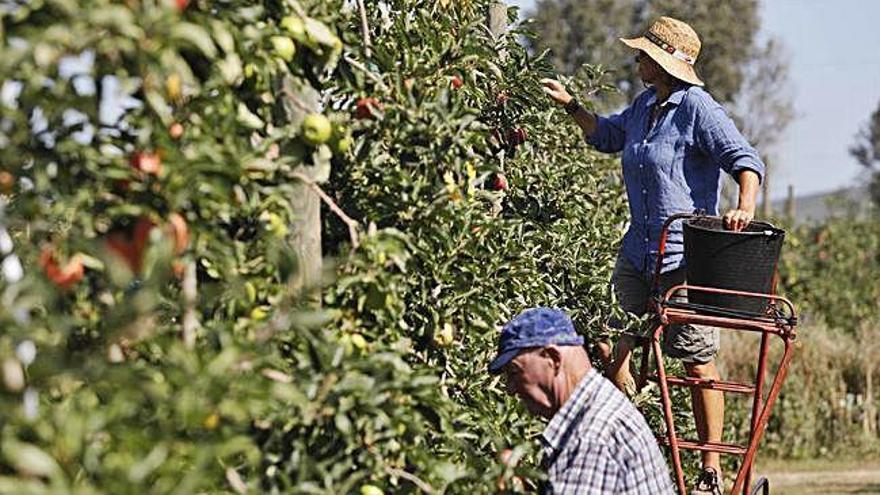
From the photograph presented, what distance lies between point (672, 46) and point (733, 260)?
3.00 feet

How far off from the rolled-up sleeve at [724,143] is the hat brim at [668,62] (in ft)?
0.48

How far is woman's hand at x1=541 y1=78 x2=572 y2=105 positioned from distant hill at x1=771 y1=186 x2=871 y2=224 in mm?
13147

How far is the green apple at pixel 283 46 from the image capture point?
2.64 metres

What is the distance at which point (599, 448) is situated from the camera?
3.27 meters

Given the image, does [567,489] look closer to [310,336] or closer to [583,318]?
[310,336]

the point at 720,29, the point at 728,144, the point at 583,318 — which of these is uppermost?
the point at 728,144

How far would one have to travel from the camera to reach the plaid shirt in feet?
10.7

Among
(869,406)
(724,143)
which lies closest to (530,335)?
(724,143)

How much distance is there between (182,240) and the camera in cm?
220

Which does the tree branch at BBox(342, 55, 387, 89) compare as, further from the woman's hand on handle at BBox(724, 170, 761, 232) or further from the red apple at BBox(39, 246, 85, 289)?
the woman's hand on handle at BBox(724, 170, 761, 232)

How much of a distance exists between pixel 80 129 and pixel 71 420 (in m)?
0.50

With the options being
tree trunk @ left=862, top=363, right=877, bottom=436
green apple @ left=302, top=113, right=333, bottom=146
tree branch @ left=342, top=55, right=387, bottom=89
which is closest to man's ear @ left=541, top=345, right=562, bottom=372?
tree branch @ left=342, top=55, right=387, bottom=89

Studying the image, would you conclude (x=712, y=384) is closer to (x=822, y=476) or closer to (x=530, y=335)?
(x=530, y=335)

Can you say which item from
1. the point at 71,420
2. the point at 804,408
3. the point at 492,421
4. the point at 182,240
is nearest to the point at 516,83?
the point at 492,421
